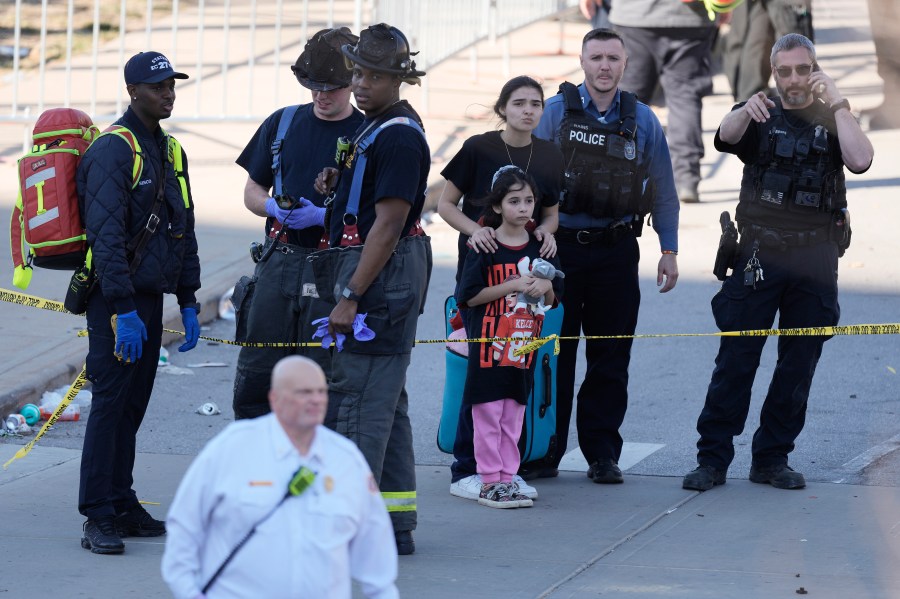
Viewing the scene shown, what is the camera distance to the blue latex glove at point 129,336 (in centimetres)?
454

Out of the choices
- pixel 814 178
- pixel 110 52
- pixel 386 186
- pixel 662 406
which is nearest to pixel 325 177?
pixel 386 186

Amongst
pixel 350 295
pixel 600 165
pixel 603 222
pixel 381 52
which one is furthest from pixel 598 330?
pixel 381 52

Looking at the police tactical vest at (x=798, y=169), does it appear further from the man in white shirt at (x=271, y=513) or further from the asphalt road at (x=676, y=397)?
the man in white shirt at (x=271, y=513)

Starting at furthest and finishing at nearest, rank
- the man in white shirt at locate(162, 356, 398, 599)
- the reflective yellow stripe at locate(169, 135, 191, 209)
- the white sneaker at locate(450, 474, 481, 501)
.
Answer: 1. the white sneaker at locate(450, 474, 481, 501)
2. the reflective yellow stripe at locate(169, 135, 191, 209)
3. the man in white shirt at locate(162, 356, 398, 599)

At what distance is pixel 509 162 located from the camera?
5496 mm

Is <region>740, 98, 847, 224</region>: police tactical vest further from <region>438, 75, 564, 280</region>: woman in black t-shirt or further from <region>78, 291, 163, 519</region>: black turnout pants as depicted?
<region>78, 291, 163, 519</region>: black turnout pants

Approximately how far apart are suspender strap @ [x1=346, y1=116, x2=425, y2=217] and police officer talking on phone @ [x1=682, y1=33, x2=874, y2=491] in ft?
5.04

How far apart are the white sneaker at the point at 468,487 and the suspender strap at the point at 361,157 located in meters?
1.51

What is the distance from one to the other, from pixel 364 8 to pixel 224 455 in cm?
1025

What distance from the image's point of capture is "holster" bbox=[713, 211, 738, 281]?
5.40 m

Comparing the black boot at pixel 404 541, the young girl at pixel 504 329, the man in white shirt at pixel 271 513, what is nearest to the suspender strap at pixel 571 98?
the young girl at pixel 504 329

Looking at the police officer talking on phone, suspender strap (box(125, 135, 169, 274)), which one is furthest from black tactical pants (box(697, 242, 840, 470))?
suspender strap (box(125, 135, 169, 274))

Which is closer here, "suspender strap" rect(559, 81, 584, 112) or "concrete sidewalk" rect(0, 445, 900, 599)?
"concrete sidewalk" rect(0, 445, 900, 599)

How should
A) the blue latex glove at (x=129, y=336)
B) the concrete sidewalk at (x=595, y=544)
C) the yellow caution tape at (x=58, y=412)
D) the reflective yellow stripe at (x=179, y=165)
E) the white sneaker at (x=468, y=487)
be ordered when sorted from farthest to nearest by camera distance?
the white sneaker at (x=468, y=487) → the yellow caution tape at (x=58, y=412) → the reflective yellow stripe at (x=179, y=165) → the blue latex glove at (x=129, y=336) → the concrete sidewalk at (x=595, y=544)
